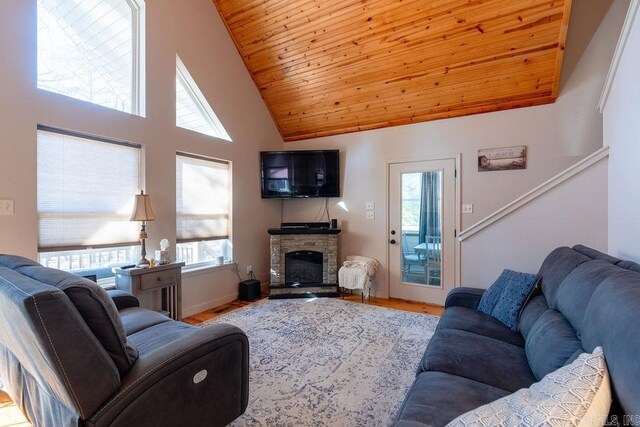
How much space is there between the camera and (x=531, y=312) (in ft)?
6.17

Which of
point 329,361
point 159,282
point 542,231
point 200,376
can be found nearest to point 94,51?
point 159,282

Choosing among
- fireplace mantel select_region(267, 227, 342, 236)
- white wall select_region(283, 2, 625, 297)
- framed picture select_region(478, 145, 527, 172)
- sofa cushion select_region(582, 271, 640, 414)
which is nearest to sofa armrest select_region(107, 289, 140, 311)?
fireplace mantel select_region(267, 227, 342, 236)

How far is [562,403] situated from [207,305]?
12.5ft

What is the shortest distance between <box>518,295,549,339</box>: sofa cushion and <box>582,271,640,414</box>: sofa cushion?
2.11ft

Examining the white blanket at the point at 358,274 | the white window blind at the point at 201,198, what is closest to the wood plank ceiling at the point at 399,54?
the white window blind at the point at 201,198

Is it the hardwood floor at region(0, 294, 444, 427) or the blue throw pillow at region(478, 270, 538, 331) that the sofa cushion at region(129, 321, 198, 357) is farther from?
the blue throw pillow at region(478, 270, 538, 331)

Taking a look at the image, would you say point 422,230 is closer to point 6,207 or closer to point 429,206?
point 429,206

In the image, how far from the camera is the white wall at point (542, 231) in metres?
2.64

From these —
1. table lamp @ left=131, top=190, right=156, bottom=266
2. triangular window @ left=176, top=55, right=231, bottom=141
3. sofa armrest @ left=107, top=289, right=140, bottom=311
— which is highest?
triangular window @ left=176, top=55, right=231, bottom=141

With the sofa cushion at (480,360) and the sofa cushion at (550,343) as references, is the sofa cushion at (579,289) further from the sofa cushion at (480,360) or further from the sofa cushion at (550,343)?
the sofa cushion at (480,360)

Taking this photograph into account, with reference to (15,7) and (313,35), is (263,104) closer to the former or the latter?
(313,35)

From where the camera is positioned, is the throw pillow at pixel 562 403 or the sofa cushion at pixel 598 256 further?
the sofa cushion at pixel 598 256

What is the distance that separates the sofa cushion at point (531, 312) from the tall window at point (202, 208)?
3.51 m

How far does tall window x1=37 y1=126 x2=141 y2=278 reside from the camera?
8.28 feet
